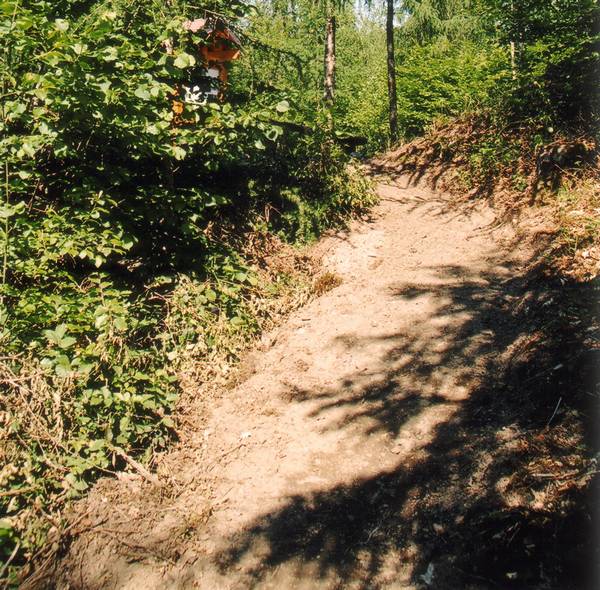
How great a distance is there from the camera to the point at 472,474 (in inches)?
135

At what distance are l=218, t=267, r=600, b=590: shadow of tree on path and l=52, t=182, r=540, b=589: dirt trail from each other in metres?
0.02

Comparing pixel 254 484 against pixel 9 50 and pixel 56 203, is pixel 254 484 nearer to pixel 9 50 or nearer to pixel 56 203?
pixel 56 203

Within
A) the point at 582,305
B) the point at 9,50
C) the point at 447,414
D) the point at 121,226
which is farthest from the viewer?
the point at 121,226

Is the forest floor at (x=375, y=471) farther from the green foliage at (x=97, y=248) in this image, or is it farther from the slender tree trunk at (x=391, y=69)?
the slender tree trunk at (x=391, y=69)

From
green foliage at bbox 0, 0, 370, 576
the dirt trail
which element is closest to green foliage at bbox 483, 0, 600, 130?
the dirt trail

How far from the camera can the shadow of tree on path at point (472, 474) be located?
277 cm

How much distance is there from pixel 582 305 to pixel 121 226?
190 inches

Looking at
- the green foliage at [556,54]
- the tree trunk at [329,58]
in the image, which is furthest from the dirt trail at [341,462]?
the tree trunk at [329,58]

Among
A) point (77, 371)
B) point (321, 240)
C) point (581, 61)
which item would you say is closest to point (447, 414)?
point (77, 371)

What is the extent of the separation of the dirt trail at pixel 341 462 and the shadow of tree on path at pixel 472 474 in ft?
0.05

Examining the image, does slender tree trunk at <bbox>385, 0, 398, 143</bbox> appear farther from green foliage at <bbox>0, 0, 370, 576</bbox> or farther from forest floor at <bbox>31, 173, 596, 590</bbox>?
forest floor at <bbox>31, 173, 596, 590</bbox>

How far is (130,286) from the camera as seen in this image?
572 cm

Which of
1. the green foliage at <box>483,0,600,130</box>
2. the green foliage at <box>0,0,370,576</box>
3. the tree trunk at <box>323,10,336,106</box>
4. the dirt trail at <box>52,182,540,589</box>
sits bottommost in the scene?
the dirt trail at <box>52,182,540,589</box>

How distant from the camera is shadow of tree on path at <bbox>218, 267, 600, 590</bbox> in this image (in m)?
2.77
